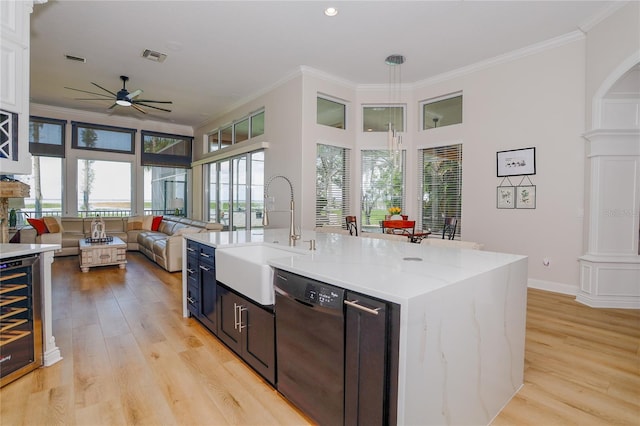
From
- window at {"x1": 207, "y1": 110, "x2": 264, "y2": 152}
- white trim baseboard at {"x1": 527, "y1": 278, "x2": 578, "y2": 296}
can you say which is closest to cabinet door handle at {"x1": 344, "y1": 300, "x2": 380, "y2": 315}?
white trim baseboard at {"x1": 527, "y1": 278, "x2": 578, "y2": 296}

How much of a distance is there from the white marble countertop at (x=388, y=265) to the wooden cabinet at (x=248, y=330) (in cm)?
40

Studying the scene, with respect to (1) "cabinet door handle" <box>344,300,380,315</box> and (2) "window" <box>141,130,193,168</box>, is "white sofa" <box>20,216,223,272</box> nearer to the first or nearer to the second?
(2) "window" <box>141,130,193,168</box>

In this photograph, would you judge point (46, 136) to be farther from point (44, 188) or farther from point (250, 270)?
point (250, 270)

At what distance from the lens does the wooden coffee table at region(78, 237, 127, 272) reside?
548cm

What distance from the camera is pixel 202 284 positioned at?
120 inches

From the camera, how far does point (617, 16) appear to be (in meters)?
3.58

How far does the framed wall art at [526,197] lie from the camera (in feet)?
15.0

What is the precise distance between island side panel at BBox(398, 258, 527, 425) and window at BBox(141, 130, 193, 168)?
9.31 metres

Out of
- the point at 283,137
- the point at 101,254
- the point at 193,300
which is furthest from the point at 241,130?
the point at 193,300

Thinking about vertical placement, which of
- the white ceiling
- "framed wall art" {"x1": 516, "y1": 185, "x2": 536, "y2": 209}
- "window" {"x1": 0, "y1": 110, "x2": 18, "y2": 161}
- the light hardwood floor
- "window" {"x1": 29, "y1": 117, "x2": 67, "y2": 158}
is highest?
the white ceiling

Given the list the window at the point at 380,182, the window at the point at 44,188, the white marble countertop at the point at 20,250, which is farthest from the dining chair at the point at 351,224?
the window at the point at 44,188

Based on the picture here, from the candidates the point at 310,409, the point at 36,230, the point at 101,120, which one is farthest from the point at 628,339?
the point at 101,120

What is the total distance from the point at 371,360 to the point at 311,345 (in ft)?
1.43

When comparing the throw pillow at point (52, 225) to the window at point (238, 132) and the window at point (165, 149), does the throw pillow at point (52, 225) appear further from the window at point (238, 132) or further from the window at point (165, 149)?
the window at point (238, 132)
